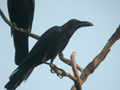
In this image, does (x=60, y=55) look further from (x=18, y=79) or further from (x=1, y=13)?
(x=1, y=13)

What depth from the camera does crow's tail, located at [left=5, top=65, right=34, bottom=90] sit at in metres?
3.27

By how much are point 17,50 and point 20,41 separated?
38cm

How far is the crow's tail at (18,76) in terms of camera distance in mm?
3275

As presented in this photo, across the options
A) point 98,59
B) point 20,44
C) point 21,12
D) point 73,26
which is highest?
point 98,59

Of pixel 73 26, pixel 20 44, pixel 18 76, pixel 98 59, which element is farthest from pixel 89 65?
pixel 20 44

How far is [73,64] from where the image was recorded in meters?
2.90

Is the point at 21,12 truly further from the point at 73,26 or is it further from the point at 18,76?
the point at 18,76

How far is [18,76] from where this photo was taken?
3459 mm

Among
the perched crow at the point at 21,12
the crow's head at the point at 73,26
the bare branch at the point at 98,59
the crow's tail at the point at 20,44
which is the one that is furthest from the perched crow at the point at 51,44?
the perched crow at the point at 21,12

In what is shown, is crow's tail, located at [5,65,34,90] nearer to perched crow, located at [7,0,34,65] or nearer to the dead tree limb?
the dead tree limb

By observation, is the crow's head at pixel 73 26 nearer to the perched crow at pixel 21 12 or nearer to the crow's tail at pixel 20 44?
the crow's tail at pixel 20 44

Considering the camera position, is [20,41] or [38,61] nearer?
[38,61]

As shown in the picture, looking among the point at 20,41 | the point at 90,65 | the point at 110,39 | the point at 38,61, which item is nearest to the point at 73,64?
the point at 90,65

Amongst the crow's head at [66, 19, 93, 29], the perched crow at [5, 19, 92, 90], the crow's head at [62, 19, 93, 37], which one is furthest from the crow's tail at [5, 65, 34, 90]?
the crow's head at [66, 19, 93, 29]
